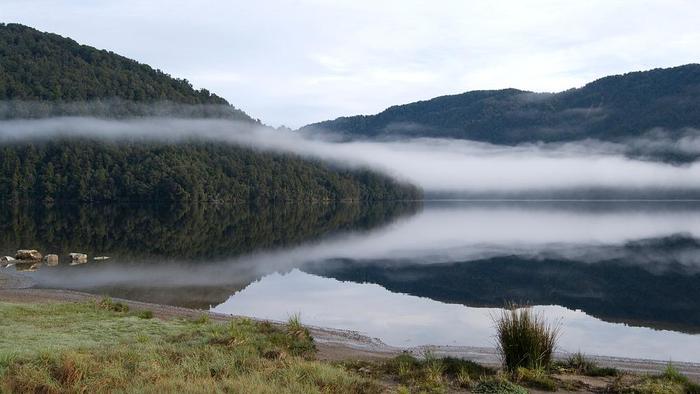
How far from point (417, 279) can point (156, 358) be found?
25.8 meters

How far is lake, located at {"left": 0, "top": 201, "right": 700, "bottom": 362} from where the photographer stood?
2347 centimetres

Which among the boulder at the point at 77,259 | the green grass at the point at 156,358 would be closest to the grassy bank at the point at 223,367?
the green grass at the point at 156,358

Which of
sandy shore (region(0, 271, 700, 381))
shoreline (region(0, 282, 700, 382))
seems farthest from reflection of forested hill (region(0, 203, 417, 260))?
shoreline (region(0, 282, 700, 382))

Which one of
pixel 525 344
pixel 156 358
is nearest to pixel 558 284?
pixel 525 344

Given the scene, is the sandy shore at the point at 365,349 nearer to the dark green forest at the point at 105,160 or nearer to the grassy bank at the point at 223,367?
the grassy bank at the point at 223,367

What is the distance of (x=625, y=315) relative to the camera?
26250 mm

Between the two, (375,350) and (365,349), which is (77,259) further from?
(375,350)

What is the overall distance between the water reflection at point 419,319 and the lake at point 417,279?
5cm

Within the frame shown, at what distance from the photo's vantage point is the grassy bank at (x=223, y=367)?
1036 cm

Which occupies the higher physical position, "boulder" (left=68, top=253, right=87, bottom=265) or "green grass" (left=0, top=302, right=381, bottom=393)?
"green grass" (left=0, top=302, right=381, bottom=393)

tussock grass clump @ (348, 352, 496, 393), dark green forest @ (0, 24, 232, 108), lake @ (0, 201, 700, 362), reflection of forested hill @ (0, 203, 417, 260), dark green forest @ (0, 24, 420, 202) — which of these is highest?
dark green forest @ (0, 24, 232, 108)

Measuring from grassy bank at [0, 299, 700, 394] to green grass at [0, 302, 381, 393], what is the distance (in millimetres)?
23

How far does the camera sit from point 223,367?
11.8 metres

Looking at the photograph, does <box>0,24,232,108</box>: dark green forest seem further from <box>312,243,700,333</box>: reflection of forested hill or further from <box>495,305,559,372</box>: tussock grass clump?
<box>495,305,559,372</box>: tussock grass clump
